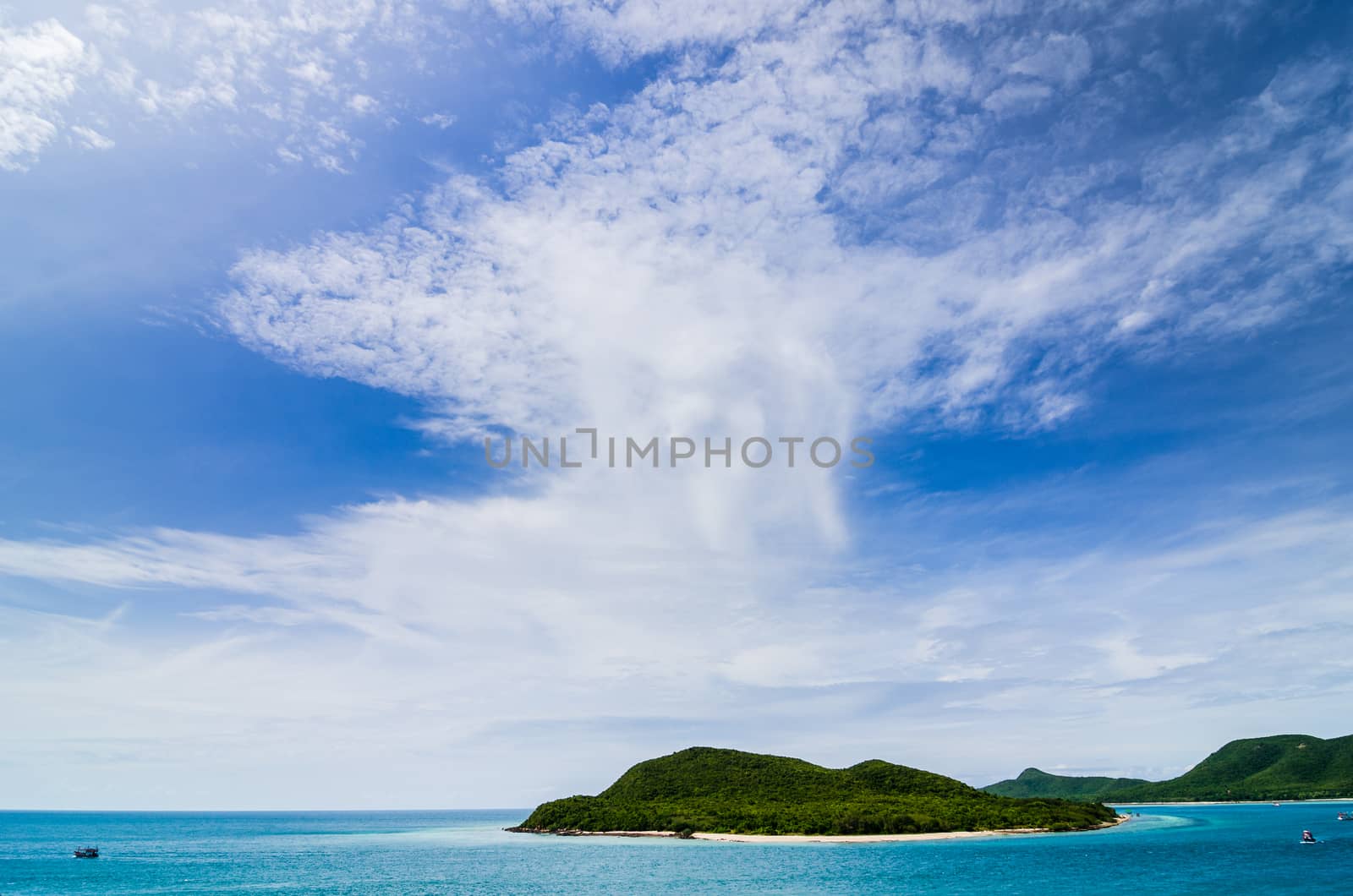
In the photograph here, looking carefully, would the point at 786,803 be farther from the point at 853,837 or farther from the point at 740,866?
the point at 740,866

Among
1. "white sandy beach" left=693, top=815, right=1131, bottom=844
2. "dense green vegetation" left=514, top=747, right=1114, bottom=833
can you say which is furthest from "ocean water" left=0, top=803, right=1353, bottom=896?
"dense green vegetation" left=514, top=747, right=1114, bottom=833

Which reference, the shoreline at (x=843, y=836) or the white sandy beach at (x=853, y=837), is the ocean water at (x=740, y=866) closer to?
the shoreline at (x=843, y=836)

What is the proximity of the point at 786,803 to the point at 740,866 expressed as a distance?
212ft

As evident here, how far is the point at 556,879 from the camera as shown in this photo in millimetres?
78625

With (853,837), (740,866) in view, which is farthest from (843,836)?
(740,866)

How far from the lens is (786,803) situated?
145 m

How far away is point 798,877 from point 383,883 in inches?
1658

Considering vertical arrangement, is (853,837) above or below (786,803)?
below

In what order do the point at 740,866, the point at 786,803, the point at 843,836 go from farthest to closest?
the point at 786,803, the point at 843,836, the point at 740,866

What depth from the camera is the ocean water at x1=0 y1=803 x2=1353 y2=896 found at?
233 ft

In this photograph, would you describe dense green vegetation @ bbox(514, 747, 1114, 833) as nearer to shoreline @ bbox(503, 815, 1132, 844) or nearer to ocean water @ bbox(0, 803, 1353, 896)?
shoreline @ bbox(503, 815, 1132, 844)

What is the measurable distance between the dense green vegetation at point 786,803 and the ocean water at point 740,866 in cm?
1132

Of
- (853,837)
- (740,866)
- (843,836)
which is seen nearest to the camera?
(740,866)

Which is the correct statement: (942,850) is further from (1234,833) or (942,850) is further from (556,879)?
(1234,833)
